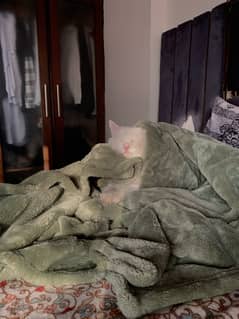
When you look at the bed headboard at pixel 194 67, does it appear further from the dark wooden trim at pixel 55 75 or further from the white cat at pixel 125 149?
the dark wooden trim at pixel 55 75

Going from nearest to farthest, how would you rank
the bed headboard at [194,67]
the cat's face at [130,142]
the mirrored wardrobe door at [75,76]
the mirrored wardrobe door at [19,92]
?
the cat's face at [130,142] → the bed headboard at [194,67] → the mirrored wardrobe door at [19,92] → the mirrored wardrobe door at [75,76]

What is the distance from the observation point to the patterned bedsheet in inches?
28.5

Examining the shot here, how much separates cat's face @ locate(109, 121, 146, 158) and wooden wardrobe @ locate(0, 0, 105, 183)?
852 mm

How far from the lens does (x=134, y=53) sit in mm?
2555

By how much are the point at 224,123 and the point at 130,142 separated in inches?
19.7

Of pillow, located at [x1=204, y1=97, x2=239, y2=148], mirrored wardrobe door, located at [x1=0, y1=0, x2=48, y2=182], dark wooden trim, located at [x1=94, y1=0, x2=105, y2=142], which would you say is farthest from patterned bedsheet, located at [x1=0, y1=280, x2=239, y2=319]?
dark wooden trim, located at [x1=94, y1=0, x2=105, y2=142]

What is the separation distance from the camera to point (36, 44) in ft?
6.69

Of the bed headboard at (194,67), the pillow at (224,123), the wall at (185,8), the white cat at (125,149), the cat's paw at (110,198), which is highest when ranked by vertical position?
the wall at (185,8)

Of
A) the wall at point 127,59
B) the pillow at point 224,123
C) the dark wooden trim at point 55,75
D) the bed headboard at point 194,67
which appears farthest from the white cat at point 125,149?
the wall at point 127,59

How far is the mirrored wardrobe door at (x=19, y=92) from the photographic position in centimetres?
198

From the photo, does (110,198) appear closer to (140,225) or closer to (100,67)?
(140,225)

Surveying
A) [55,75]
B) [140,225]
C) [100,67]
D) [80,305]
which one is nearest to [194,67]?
[100,67]

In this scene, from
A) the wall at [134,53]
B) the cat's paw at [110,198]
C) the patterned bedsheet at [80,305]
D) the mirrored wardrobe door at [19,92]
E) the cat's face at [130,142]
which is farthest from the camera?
the wall at [134,53]

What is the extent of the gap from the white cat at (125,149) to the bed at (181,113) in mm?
425
